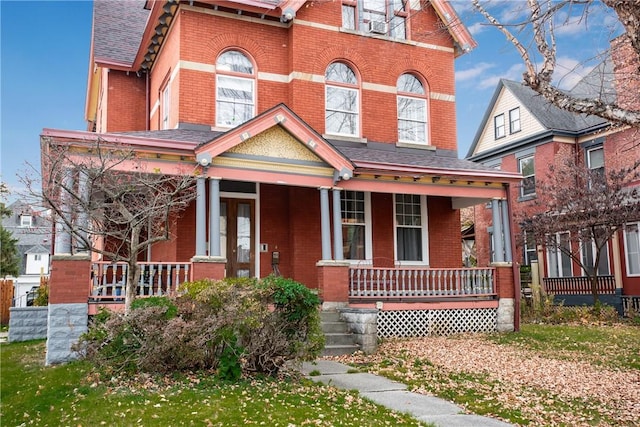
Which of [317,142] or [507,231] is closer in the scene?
[317,142]

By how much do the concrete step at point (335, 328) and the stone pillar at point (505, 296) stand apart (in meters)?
4.95

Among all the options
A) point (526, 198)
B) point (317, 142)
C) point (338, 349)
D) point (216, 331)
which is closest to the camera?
point (216, 331)

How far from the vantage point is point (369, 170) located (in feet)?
44.4

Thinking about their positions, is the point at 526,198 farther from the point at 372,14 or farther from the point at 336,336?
the point at 336,336

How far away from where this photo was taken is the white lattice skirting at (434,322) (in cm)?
1343

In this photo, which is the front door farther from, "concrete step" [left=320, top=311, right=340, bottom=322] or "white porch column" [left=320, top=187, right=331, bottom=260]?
"concrete step" [left=320, top=311, right=340, bottom=322]

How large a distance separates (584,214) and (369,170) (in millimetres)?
9144

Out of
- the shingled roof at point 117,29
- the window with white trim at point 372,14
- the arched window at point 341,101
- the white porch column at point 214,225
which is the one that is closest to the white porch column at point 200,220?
the white porch column at point 214,225

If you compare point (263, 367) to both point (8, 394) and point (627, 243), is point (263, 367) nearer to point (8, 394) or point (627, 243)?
point (8, 394)

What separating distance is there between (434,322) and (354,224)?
3.39 metres

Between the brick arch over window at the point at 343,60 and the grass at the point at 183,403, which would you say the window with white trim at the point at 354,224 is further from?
the grass at the point at 183,403

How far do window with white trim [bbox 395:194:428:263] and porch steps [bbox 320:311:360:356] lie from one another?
432 cm

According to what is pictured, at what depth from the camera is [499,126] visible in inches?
1145

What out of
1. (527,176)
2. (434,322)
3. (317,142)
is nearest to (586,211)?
(434,322)
